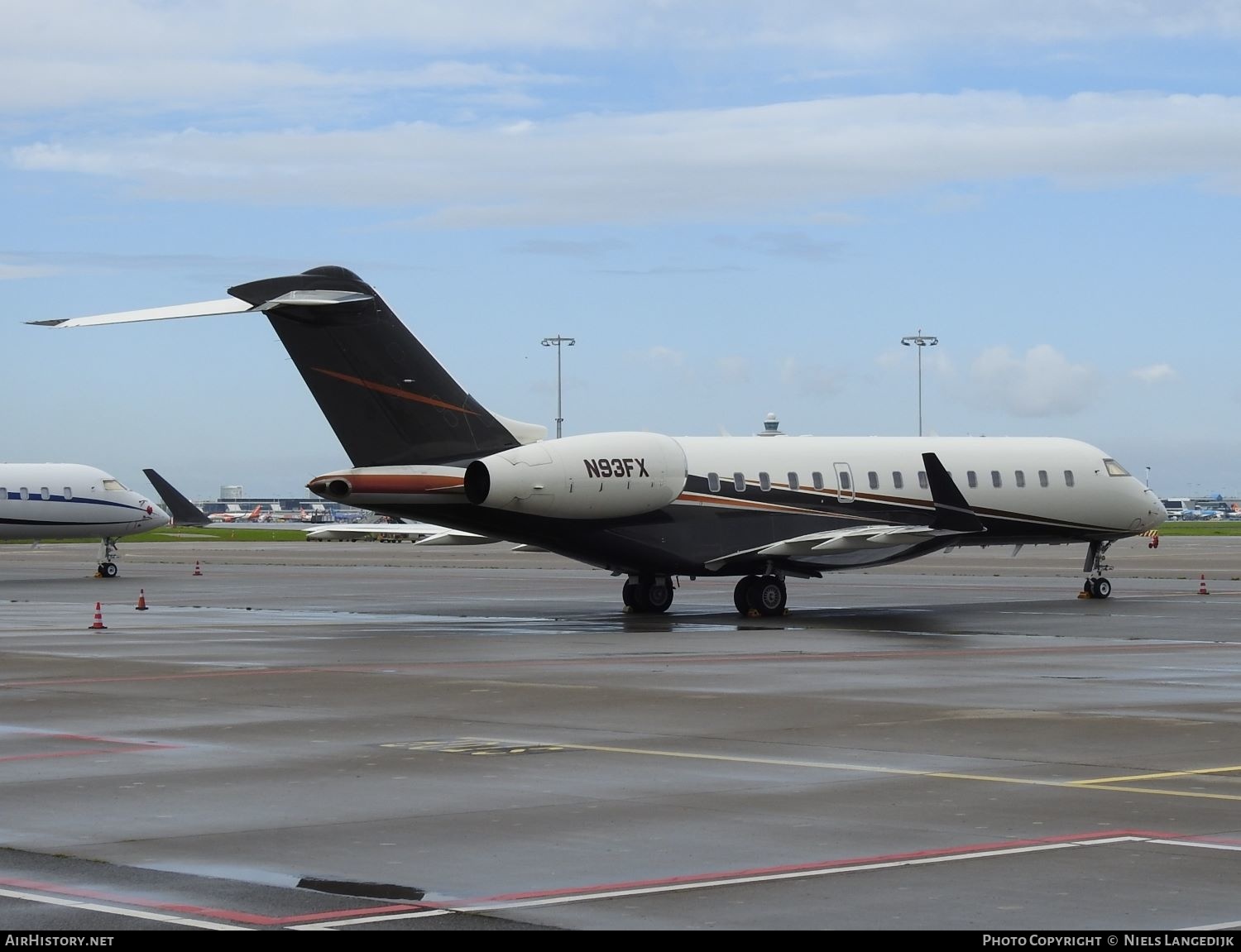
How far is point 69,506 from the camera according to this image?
56781mm

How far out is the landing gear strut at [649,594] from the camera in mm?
36656

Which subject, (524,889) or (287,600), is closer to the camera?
(524,889)

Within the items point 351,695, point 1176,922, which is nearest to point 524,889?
point 1176,922

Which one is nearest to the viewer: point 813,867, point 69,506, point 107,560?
point 813,867

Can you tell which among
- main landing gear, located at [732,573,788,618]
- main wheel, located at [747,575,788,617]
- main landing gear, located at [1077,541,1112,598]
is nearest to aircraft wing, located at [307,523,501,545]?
main landing gear, located at [732,573,788,618]

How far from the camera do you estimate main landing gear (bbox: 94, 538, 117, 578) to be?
5762 cm

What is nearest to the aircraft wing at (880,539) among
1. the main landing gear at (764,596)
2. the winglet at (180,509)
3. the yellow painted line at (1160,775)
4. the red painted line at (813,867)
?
the main landing gear at (764,596)

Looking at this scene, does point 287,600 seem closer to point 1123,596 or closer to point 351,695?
point 1123,596

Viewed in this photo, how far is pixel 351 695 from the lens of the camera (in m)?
20.4

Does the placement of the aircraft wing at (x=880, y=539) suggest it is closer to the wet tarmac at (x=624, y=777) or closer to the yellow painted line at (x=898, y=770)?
the wet tarmac at (x=624, y=777)

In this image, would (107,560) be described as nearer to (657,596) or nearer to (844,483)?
(657,596)

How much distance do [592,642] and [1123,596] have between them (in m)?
18.7

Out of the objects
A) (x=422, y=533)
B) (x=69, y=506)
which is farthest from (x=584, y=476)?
(x=69, y=506)

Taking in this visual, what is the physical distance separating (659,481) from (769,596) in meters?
3.29
